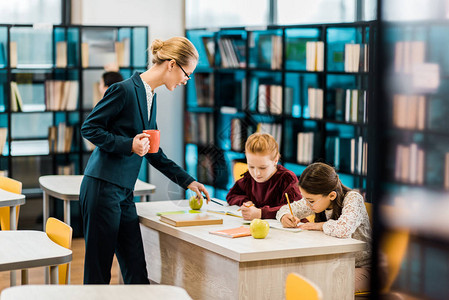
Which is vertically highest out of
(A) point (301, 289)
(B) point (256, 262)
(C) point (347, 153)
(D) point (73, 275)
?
(C) point (347, 153)

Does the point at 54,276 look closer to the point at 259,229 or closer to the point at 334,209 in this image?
the point at 259,229

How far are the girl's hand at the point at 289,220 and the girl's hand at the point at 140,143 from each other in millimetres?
642

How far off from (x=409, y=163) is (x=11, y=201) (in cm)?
274

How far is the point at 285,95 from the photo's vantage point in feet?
15.5

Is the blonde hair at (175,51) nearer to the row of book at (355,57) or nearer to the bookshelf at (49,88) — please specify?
the row of book at (355,57)

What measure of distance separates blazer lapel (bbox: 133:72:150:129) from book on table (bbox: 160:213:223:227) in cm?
41

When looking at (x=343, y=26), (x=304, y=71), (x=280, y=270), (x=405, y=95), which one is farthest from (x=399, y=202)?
(x=304, y=71)

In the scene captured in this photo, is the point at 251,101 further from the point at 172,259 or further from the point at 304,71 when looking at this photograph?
the point at 172,259

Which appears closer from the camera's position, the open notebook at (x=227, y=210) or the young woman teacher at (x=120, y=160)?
the young woman teacher at (x=120, y=160)

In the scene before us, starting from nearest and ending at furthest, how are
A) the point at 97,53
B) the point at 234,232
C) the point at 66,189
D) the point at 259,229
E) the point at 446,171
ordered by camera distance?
the point at 446,171 < the point at 259,229 < the point at 234,232 < the point at 66,189 < the point at 97,53

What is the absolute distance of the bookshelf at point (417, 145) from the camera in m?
0.83

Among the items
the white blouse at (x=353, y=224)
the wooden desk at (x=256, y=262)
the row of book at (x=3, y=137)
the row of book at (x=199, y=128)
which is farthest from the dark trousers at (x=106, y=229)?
the row of book at (x=199, y=128)

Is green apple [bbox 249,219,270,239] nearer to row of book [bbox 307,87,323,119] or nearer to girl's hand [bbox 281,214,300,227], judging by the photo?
girl's hand [bbox 281,214,300,227]

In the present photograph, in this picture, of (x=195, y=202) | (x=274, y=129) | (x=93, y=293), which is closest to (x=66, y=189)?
(x=195, y=202)
